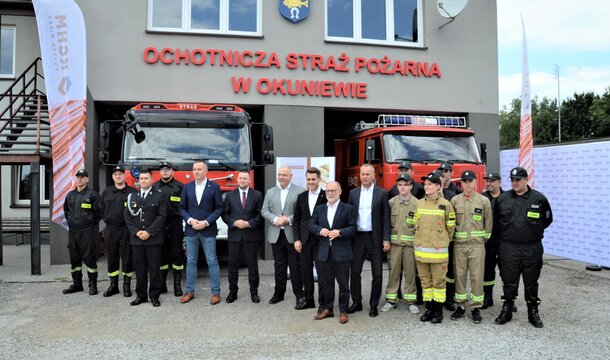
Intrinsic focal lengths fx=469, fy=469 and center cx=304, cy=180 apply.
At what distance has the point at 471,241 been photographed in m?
5.62

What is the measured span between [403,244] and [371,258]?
44 cm

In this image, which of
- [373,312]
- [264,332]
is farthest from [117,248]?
[373,312]

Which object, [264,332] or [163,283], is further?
[163,283]

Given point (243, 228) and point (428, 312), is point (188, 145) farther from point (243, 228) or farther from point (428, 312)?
point (428, 312)

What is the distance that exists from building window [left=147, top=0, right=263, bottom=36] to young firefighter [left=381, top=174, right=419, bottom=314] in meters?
5.87

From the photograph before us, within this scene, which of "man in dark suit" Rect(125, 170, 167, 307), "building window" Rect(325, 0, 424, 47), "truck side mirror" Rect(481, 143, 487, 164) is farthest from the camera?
"building window" Rect(325, 0, 424, 47)

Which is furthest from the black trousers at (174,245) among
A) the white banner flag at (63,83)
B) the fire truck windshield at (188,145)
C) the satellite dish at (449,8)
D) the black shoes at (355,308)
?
the satellite dish at (449,8)

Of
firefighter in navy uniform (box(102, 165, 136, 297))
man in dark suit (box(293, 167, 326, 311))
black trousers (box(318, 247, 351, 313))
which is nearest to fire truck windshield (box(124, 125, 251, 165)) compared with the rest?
firefighter in navy uniform (box(102, 165, 136, 297))

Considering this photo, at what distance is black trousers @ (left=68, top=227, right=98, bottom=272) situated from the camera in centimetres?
686

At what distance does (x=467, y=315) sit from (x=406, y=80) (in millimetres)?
6384

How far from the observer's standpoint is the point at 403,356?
14.8 ft

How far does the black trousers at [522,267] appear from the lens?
5426mm

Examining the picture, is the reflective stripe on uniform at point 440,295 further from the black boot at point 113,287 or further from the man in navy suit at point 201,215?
the black boot at point 113,287

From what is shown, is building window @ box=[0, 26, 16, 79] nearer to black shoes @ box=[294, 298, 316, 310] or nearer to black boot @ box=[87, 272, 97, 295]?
black boot @ box=[87, 272, 97, 295]
